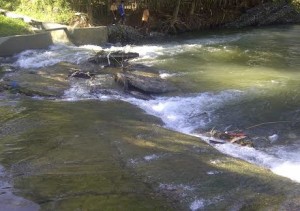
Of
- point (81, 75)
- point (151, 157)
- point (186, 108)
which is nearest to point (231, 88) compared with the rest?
point (186, 108)

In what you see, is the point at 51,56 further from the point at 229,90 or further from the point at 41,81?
the point at 229,90

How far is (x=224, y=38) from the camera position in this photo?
21156 mm

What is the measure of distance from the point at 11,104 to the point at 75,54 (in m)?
6.87

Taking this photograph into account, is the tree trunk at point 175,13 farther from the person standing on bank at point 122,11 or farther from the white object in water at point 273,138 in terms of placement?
the white object in water at point 273,138

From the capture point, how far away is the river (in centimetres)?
897

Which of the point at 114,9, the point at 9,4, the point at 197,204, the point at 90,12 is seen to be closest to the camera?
the point at 197,204

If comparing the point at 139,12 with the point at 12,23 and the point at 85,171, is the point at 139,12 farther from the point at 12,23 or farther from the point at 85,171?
the point at 85,171

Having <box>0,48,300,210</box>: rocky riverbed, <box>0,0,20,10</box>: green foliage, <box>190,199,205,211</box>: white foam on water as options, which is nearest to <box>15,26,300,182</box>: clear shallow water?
<box>0,48,300,210</box>: rocky riverbed

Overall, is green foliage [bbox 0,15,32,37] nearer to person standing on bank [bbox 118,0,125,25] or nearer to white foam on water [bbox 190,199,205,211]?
person standing on bank [bbox 118,0,125,25]

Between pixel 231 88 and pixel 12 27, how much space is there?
32.8 ft

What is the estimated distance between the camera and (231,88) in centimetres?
1247

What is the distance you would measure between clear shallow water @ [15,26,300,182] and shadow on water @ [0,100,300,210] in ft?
3.72

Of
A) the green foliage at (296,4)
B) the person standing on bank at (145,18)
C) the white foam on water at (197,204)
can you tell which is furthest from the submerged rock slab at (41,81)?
the green foliage at (296,4)

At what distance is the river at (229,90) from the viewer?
8.97 m
